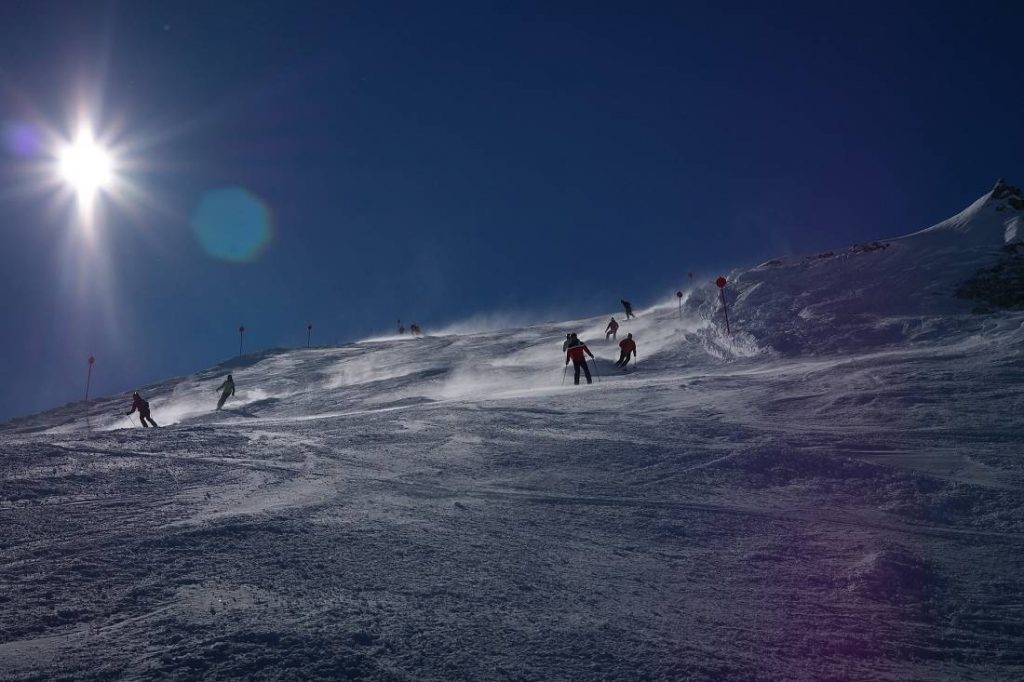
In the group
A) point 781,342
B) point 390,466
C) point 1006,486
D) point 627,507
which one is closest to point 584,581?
point 627,507

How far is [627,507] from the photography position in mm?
7047

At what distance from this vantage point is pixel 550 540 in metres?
6.07

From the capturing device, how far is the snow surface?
4176 millimetres

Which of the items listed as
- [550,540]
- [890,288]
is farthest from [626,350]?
[550,540]

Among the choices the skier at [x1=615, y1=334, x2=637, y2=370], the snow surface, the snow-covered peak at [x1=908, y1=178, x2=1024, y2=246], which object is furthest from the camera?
the snow-covered peak at [x1=908, y1=178, x2=1024, y2=246]

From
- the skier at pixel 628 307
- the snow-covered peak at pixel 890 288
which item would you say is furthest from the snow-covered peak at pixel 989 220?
the skier at pixel 628 307

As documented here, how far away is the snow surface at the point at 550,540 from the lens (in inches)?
164

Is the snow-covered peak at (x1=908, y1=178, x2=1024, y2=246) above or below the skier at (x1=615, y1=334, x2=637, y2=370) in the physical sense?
above

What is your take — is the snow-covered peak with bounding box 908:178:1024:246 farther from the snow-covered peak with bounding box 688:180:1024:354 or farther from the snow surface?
the snow surface

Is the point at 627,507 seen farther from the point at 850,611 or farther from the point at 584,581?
the point at 850,611

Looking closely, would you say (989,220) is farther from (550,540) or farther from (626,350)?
(550,540)

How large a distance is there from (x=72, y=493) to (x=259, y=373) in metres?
34.9

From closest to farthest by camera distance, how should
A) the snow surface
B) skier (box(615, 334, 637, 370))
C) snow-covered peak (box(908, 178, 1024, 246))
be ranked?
the snow surface < skier (box(615, 334, 637, 370)) < snow-covered peak (box(908, 178, 1024, 246))

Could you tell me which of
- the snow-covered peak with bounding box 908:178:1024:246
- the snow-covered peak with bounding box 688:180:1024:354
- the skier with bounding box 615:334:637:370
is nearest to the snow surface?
the snow-covered peak with bounding box 688:180:1024:354
